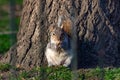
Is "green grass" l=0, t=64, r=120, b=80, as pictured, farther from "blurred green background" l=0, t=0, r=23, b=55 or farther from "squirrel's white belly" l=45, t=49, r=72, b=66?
"blurred green background" l=0, t=0, r=23, b=55

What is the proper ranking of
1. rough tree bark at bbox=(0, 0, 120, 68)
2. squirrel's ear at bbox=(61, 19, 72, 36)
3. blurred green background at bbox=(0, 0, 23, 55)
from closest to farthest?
rough tree bark at bbox=(0, 0, 120, 68) → squirrel's ear at bbox=(61, 19, 72, 36) → blurred green background at bbox=(0, 0, 23, 55)

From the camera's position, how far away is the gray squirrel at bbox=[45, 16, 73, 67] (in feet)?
28.4

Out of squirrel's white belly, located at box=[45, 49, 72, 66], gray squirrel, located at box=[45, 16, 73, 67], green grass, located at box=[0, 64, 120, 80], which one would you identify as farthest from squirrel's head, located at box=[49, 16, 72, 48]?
green grass, located at box=[0, 64, 120, 80]

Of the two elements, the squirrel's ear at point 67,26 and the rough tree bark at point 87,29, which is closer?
the rough tree bark at point 87,29

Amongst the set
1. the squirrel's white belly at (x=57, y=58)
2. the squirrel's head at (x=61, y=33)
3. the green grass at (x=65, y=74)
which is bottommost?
the green grass at (x=65, y=74)

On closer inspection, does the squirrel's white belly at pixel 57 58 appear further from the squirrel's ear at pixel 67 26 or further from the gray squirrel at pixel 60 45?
the squirrel's ear at pixel 67 26

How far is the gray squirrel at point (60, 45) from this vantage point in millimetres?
8656

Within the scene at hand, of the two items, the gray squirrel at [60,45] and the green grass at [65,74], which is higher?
the gray squirrel at [60,45]

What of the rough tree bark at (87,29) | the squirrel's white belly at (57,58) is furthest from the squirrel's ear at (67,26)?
the squirrel's white belly at (57,58)

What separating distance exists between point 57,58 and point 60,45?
0.20 meters

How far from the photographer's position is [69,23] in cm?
873

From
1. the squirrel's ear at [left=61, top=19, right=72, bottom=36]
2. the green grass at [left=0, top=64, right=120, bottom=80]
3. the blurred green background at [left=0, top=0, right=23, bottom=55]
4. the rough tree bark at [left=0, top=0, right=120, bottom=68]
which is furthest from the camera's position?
the blurred green background at [left=0, top=0, right=23, bottom=55]

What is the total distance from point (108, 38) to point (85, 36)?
333 mm

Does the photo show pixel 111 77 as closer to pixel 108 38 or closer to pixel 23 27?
pixel 108 38
